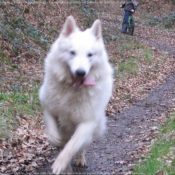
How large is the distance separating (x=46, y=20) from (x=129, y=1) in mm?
8503

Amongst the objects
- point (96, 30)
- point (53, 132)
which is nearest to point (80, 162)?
point (53, 132)

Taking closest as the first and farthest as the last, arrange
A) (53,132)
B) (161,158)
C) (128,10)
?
(53,132), (161,158), (128,10)

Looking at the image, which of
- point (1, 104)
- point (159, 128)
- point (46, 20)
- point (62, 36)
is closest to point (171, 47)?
point (46, 20)

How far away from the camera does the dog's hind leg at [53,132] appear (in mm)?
4262

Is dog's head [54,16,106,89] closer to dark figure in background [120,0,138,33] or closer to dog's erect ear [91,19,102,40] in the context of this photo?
dog's erect ear [91,19,102,40]

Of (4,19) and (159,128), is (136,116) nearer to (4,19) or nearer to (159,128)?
(159,128)

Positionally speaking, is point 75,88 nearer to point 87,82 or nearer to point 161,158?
point 87,82

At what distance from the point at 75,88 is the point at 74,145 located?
69 cm

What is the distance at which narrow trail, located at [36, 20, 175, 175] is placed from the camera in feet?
16.4

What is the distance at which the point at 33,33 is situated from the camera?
1097 cm

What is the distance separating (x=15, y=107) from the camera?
6461mm

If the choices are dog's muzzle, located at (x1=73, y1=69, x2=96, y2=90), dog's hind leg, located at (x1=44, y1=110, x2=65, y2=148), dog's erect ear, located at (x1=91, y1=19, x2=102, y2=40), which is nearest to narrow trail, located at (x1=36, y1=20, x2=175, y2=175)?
dog's hind leg, located at (x1=44, y1=110, x2=65, y2=148)

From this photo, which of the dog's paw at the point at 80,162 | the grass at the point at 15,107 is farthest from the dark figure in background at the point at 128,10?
the dog's paw at the point at 80,162

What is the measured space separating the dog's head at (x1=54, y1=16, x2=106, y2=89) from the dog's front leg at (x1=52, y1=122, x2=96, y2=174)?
0.49 metres
